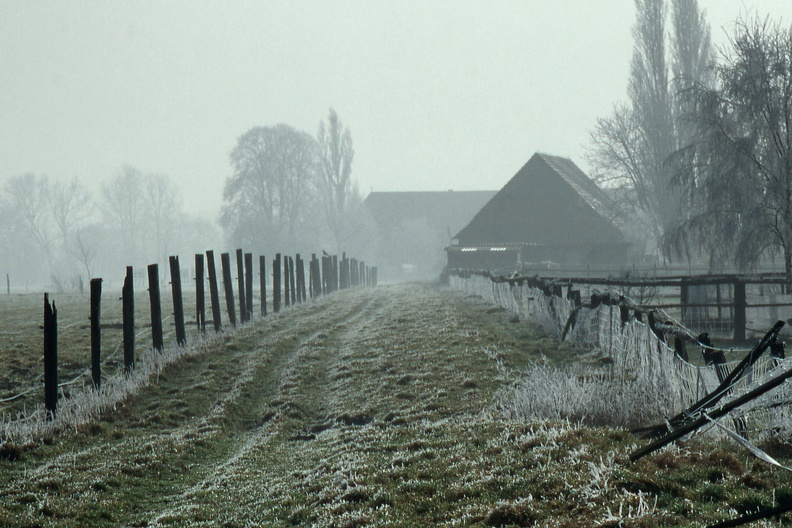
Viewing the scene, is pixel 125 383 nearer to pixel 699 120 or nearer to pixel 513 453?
pixel 513 453

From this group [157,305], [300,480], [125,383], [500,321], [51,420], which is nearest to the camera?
[300,480]

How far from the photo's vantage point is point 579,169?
70.6 metres

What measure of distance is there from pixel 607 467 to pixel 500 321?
16255mm

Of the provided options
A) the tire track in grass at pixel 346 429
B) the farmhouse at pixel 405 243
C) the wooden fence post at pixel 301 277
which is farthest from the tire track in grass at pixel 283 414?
the farmhouse at pixel 405 243

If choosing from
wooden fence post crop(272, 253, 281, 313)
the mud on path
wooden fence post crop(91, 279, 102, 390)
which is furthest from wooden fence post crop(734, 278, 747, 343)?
wooden fence post crop(272, 253, 281, 313)

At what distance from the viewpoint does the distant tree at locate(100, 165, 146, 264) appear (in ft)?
379

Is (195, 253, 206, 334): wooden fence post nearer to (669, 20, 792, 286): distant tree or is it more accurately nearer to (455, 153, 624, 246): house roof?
(669, 20, 792, 286): distant tree

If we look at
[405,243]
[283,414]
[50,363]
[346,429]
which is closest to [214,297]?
[283,414]

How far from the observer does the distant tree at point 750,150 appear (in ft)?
83.5

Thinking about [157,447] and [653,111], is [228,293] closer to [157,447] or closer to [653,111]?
[157,447]

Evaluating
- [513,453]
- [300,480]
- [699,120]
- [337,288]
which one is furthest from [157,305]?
[337,288]

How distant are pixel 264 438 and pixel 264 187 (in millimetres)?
68767

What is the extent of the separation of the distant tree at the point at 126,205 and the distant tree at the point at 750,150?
98528 mm

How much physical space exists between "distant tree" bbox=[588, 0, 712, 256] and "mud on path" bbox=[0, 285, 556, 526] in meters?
36.2
